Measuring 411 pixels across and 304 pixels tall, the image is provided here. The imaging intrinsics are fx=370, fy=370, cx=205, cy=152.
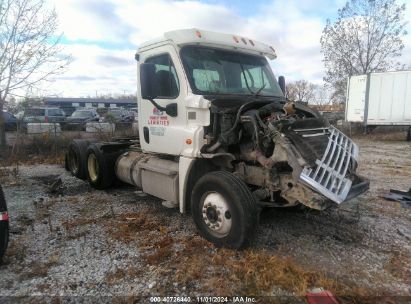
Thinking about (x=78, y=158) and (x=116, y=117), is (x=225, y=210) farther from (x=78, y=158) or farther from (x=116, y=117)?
(x=116, y=117)

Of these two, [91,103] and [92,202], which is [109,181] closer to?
[92,202]

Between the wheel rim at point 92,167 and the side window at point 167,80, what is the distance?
3163 mm

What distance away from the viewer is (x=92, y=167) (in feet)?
27.4

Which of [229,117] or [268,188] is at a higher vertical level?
[229,117]

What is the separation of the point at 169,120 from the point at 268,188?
1.98 metres

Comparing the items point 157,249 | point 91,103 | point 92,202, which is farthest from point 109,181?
point 91,103

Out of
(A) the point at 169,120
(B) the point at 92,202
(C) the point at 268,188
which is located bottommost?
(B) the point at 92,202

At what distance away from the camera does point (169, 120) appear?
5.72 m

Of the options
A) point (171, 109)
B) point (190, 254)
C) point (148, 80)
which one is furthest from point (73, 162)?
point (190, 254)

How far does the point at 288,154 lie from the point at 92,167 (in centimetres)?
539

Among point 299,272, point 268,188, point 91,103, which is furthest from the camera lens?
point 91,103

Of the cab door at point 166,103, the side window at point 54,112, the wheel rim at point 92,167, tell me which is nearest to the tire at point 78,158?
the wheel rim at point 92,167

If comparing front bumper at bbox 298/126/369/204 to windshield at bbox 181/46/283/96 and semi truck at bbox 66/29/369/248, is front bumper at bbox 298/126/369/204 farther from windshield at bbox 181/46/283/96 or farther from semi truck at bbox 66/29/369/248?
windshield at bbox 181/46/283/96

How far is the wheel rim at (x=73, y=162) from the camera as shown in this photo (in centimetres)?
885
